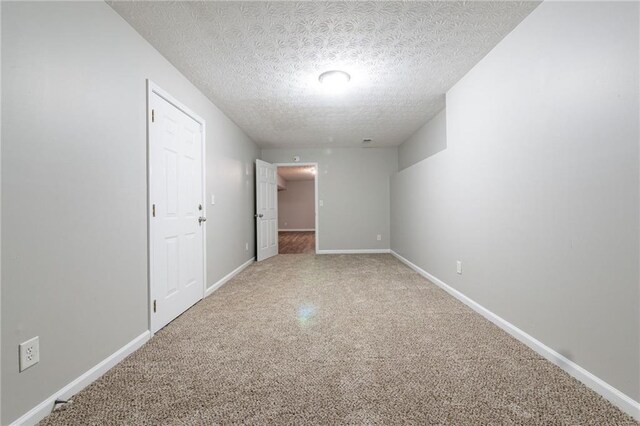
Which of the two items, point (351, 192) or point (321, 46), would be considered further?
point (351, 192)

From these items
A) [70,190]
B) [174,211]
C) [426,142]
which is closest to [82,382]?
[70,190]

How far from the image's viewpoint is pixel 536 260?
176 cm

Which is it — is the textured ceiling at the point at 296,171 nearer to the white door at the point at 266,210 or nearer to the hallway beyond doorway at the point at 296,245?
the hallway beyond doorway at the point at 296,245

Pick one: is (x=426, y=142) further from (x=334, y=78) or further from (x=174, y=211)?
(x=174, y=211)

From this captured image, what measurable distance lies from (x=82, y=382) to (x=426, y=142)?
4.54 m

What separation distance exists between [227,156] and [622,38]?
3728 millimetres

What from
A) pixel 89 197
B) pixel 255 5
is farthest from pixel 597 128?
pixel 89 197

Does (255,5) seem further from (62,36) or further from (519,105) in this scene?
(519,105)

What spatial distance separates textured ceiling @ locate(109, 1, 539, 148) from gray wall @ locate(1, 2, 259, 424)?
1.24 feet

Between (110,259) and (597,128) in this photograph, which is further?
(110,259)

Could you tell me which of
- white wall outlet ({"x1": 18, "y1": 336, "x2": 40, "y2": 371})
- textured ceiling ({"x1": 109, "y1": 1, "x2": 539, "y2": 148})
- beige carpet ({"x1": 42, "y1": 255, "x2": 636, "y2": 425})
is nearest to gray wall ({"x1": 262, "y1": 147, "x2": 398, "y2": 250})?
textured ceiling ({"x1": 109, "y1": 1, "x2": 539, "y2": 148})

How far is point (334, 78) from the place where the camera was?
254cm

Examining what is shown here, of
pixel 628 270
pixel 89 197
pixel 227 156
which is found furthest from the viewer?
pixel 227 156

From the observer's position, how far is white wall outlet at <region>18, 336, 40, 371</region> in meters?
1.15
